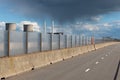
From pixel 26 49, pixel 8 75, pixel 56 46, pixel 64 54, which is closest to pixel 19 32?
pixel 26 49

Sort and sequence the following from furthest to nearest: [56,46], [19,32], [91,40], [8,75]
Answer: [91,40] → [56,46] → [19,32] → [8,75]

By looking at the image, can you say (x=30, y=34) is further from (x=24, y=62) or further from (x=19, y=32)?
(x=24, y=62)

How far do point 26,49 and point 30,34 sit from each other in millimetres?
2027

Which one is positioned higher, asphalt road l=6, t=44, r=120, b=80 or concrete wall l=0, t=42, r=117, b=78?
concrete wall l=0, t=42, r=117, b=78

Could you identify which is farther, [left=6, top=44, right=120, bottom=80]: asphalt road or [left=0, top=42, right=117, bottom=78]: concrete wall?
[left=0, top=42, right=117, bottom=78]: concrete wall

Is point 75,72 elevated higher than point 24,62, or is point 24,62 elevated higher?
point 24,62

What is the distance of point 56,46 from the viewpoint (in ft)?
126

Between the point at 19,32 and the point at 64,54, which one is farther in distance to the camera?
the point at 64,54

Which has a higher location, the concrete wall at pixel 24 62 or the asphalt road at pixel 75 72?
the concrete wall at pixel 24 62

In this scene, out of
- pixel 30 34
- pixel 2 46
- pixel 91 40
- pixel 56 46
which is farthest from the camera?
pixel 91 40

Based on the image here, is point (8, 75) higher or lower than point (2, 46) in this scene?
lower

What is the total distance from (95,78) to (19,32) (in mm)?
8849

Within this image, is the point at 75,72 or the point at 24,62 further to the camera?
the point at 24,62

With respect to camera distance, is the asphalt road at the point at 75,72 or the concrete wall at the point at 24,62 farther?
the concrete wall at the point at 24,62
